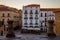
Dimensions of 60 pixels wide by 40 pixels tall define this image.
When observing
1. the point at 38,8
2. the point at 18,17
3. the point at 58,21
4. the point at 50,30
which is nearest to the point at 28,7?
the point at 38,8

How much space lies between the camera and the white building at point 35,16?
17.9 m

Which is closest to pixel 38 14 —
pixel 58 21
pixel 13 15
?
pixel 13 15

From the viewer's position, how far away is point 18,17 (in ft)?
66.5

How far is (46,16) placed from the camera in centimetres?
1823

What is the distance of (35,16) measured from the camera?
18109 millimetres

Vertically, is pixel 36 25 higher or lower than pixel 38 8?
lower

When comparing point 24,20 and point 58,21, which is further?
point 24,20

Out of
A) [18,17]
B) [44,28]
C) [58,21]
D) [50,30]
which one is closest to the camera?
[50,30]

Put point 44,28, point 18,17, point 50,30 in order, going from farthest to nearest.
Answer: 1. point 18,17
2. point 44,28
3. point 50,30

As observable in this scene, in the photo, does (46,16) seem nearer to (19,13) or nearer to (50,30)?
(19,13)

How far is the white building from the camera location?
1791cm

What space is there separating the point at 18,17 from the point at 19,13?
58 centimetres

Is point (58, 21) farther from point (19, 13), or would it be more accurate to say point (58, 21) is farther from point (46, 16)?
point (19, 13)

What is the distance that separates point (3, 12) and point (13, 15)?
0.99 meters
